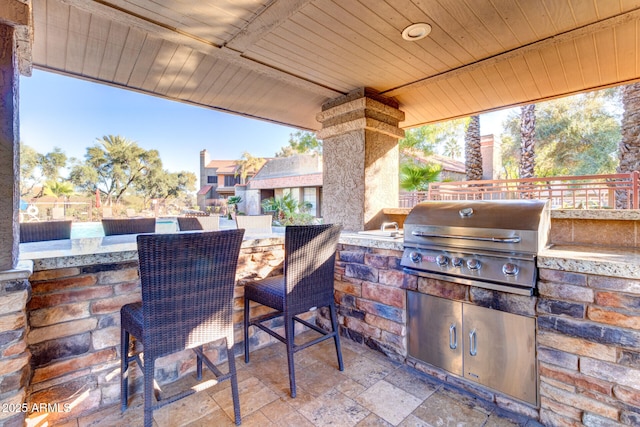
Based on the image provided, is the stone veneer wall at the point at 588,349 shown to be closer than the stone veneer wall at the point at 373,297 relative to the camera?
Yes

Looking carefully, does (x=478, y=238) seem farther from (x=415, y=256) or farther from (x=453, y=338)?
(x=453, y=338)

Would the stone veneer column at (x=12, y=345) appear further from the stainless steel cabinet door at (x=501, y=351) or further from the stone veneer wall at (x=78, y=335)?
the stainless steel cabinet door at (x=501, y=351)

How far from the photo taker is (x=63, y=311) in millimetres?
1562

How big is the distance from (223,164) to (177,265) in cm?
2559

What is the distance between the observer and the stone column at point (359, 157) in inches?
107

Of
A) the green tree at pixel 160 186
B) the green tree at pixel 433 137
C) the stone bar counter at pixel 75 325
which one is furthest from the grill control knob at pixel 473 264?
the green tree at pixel 160 186

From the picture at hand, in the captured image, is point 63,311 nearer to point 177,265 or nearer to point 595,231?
point 177,265

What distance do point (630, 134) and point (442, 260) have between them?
5.42m

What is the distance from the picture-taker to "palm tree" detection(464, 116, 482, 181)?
809cm

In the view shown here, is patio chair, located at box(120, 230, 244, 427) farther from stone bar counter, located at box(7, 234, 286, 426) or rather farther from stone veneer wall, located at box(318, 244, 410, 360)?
stone veneer wall, located at box(318, 244, 410, 360)

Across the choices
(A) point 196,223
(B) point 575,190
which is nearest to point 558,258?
(A) point 196,223

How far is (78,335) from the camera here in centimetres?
161

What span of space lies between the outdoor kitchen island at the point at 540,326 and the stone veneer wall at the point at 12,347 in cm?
4

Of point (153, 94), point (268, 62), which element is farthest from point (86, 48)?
point (268, 62)
